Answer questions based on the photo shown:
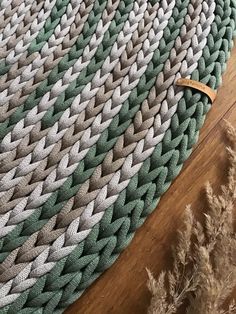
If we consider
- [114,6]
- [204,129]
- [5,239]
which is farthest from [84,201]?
[114,6]

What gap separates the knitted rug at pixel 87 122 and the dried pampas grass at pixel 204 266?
0.07 meters

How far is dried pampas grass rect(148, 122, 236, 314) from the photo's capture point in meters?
0.60

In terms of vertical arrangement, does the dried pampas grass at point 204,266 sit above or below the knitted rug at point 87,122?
below

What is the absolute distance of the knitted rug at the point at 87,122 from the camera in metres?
0.63

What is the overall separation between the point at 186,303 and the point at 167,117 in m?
0.28

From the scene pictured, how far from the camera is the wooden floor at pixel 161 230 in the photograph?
0.62m

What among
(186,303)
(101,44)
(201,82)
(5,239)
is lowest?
(186,303)

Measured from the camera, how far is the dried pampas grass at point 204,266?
597 mm

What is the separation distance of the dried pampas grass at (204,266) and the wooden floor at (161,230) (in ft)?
0.06

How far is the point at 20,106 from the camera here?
0.73 meters

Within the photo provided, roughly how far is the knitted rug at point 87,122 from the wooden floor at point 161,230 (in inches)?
0.7

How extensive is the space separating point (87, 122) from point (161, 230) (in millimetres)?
200

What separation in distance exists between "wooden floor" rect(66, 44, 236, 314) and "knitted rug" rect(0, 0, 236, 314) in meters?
0.02

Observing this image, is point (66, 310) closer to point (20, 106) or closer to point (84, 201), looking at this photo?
point (84, 201)
